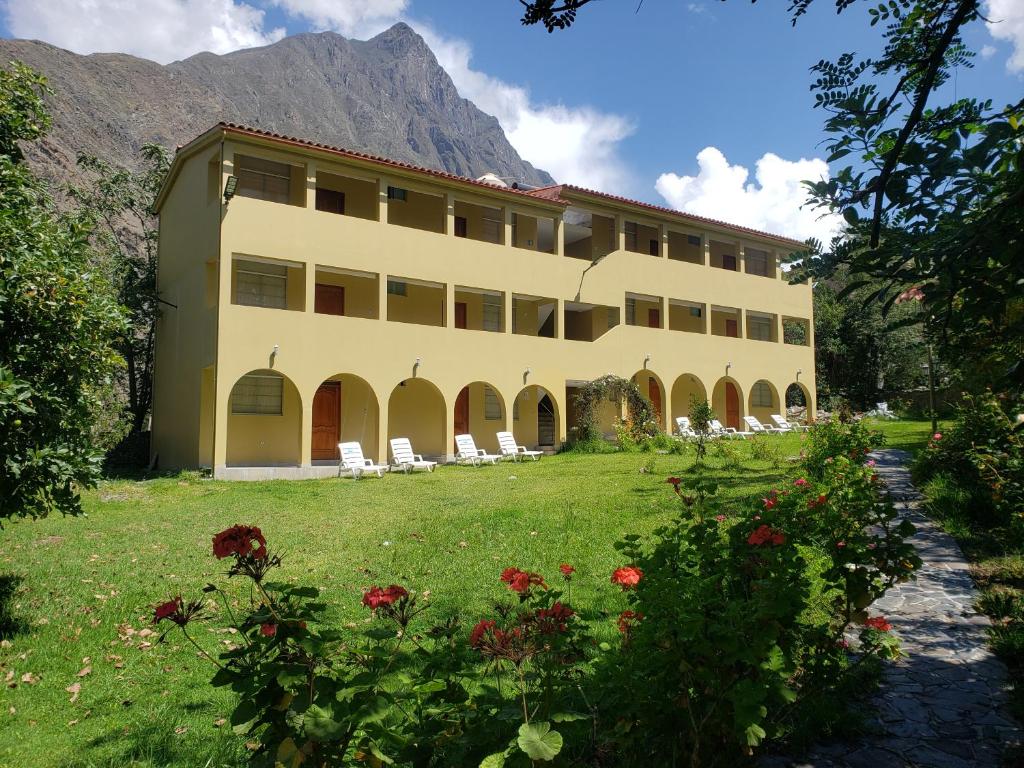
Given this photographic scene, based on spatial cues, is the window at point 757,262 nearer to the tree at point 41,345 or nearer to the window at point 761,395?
the window at point 761,395

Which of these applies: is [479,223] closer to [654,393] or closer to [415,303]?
[415,303]

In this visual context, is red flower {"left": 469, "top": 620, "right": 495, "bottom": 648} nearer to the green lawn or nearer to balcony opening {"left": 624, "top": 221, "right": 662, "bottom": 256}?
the green lawn

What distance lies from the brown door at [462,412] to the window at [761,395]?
13.8 metres

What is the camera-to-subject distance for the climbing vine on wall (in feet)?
67.4

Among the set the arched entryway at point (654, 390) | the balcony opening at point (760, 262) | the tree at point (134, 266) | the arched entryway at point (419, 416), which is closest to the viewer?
the arched entryway at point (419, 416)

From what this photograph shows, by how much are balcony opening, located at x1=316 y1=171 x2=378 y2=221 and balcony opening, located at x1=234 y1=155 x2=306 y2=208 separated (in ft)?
2.60

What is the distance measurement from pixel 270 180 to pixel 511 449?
9.52 meters

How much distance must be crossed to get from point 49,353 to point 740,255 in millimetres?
24059

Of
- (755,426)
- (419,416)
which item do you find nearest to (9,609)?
(419,416)

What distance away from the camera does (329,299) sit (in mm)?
19000

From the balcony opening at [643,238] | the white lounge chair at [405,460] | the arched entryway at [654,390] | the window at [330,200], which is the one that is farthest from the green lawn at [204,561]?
the balcony opening at [643,238]

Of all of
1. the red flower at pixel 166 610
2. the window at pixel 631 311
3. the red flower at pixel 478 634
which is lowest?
the red flower at pixel 478 634

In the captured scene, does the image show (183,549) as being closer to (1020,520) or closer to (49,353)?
(49,353)

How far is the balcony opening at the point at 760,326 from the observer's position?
28.9 m
